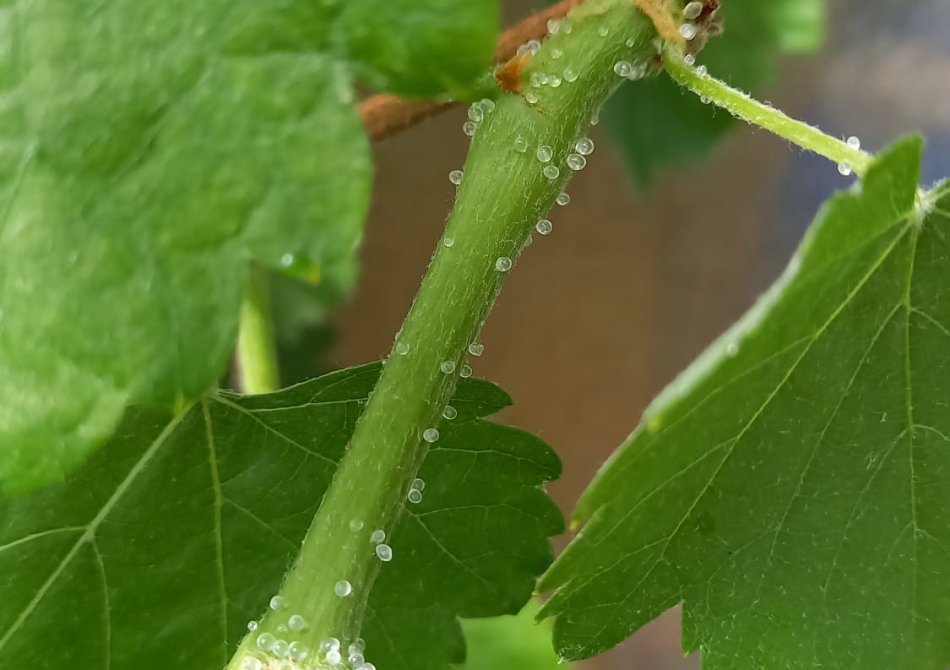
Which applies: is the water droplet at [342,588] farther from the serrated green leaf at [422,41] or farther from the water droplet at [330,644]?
the serrated green leaf at [422,41]

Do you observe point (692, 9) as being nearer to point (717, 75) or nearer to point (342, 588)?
point (342, 588)

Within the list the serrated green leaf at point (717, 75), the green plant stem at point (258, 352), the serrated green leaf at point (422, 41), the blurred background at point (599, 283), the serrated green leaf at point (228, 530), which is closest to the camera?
the serrated green leaf at point (422, 41)

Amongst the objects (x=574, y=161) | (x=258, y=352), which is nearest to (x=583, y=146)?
(x=574, y=161)

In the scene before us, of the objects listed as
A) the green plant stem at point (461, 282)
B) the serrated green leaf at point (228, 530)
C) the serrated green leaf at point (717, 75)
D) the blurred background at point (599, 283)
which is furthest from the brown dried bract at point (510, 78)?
the blurred background at point (599, 283)

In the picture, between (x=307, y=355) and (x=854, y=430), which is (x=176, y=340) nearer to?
(x=854, y=430)

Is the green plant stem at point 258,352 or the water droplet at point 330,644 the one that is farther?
the green plant stem at point 258,352
